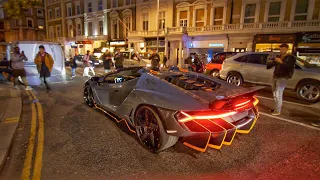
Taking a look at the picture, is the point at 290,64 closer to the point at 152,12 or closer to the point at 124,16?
the point at 152,12

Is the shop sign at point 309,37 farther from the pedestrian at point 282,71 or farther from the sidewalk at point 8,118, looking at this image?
the sidewalk at point 8,118

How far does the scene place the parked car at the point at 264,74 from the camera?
6.84 metres

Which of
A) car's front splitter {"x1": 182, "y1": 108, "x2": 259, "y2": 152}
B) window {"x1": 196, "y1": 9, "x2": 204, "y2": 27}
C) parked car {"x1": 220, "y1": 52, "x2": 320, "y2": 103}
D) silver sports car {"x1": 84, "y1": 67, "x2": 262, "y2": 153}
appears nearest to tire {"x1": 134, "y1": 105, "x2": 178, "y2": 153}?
silver sports car {"x1": 84, "y1": 67, "x2": 262, "y2": 153}

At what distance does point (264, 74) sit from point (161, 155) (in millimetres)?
6364

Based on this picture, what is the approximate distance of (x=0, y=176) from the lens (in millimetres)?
2736

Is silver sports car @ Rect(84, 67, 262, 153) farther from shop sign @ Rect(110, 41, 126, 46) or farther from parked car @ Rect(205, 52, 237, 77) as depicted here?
shop sign @ Rect(110, 41, 126, 46)

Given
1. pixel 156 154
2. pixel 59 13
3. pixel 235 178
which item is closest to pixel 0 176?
pixel 156 154

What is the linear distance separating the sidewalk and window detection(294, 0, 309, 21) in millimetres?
21597

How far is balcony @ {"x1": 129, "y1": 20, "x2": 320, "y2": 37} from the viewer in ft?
58.2

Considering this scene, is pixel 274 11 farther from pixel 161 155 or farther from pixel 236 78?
pixel 161 155

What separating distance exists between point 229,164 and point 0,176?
3.08m

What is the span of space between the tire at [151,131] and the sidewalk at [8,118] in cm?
202

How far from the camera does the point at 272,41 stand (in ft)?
63.7

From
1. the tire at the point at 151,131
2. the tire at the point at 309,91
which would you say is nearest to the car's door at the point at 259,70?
the tire at the point at 309,91
